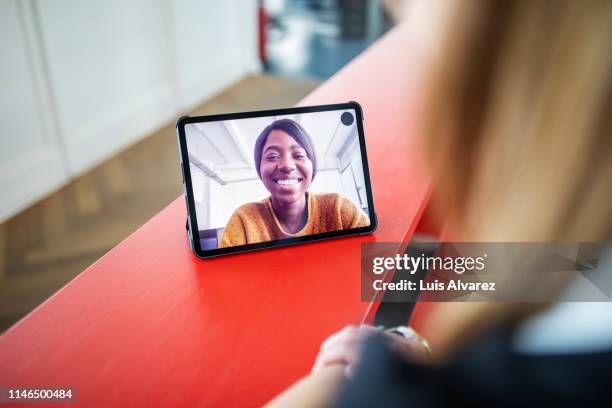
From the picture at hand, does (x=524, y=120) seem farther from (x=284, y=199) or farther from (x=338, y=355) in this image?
(x=284, y=199)

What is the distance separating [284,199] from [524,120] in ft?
1.85

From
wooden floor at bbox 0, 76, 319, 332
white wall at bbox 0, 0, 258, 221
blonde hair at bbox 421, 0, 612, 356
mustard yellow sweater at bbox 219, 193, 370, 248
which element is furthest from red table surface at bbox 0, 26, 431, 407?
white wall at bbox 0, 0, 258, 221

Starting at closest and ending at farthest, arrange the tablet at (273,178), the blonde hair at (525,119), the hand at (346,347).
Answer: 1. the blonde hair at (525,119)
2. the hand at (346,347)
3. the tablet at (273,178)

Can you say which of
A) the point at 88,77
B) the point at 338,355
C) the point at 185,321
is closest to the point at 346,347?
the point at 338,355

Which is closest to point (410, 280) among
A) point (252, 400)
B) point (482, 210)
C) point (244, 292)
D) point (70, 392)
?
point (244, 292)

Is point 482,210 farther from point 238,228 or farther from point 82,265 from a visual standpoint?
point 82,265

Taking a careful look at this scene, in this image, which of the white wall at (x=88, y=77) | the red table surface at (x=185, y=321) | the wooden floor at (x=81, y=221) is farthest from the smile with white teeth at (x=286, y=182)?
the white wall at (x=88, y=77)

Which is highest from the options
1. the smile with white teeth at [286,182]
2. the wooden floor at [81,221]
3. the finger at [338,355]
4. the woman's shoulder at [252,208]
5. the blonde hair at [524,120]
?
the blonde hair at [524,120]

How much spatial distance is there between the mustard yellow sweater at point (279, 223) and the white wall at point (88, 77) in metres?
1.91

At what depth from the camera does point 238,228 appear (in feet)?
2.77

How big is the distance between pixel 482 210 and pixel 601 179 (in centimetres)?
7

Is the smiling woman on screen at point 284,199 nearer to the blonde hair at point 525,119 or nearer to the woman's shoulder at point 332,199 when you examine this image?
the woman's shoulder at point 332,199

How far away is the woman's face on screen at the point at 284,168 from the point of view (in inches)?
33.6

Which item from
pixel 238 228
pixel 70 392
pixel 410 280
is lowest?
pixel 410 280
